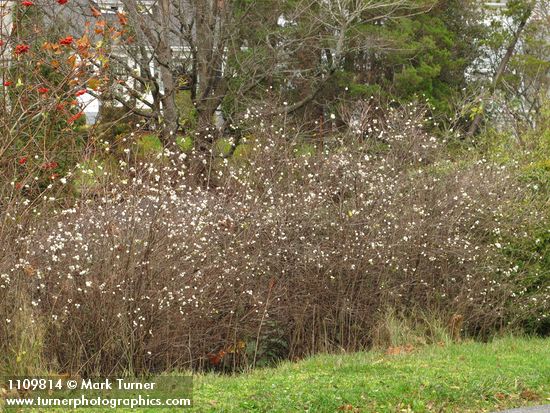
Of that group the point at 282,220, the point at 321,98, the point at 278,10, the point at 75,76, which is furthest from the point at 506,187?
the point at 321,98

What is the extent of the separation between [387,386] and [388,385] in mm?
30

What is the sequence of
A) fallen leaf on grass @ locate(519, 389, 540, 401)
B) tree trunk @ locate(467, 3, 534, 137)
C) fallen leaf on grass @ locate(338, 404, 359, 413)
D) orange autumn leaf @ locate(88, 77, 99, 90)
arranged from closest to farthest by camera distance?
fallen leaf on grass @ locate(338, 404, 359, 413)
fallen leaf on grass @ locate(519, 389, 540, 401)
orange autumn leaf @ locate(88, 77, 99, 90)
tree trunk @ locate(467, 3, 534, 137)

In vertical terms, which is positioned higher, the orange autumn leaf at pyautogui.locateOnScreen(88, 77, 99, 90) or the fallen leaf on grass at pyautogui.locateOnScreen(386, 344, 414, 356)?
the orange autumn leaf at pyautogui.locateOnScreen(88, 77, 99, 90)

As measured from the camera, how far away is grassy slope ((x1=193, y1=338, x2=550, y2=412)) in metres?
7.14

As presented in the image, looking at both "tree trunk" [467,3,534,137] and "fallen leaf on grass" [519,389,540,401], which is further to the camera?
"tree trunk" [467,3,534,137]

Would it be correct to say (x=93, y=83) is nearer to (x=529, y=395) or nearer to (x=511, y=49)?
(x=529, y=395)

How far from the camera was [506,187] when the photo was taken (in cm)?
1262

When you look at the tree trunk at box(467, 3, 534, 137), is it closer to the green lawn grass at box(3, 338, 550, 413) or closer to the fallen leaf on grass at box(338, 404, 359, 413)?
the green lawn grass at box(3, 338, 550, 413)

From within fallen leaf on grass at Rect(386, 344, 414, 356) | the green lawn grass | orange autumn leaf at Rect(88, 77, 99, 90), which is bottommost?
the green lawn grass

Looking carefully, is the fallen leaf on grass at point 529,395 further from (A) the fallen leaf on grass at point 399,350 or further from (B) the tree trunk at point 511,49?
(B) the tree trunk at point 511,49

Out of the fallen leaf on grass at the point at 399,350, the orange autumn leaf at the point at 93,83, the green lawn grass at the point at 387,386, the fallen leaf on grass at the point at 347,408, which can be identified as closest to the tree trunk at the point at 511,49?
the fallen leaf on grass at the point at 399,350

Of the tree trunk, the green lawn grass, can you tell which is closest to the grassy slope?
the green lawn grass

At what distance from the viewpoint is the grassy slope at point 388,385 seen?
7137 millimetres

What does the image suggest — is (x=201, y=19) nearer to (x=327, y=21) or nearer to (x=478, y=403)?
(x=327, y=21)
